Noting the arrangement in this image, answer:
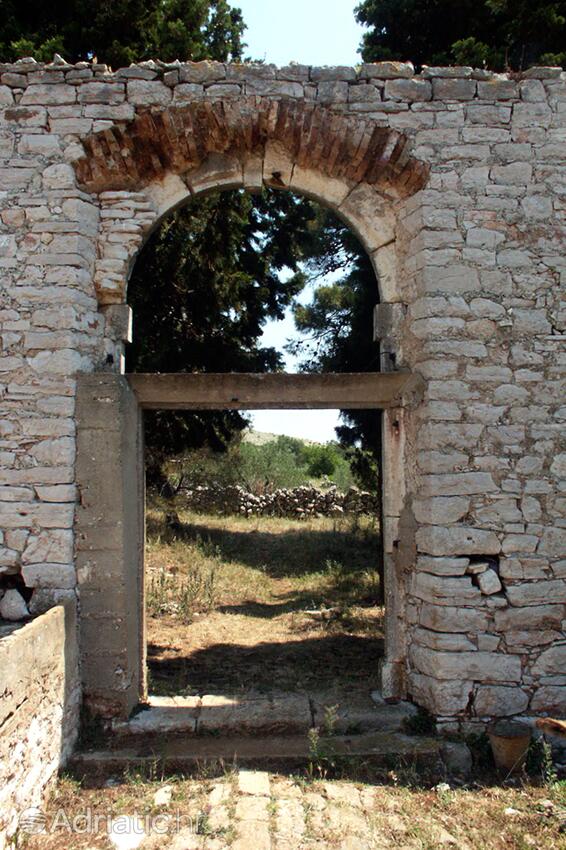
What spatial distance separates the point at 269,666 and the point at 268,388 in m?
2.72

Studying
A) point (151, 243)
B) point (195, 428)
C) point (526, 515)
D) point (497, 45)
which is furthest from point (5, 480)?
point (497, 45)

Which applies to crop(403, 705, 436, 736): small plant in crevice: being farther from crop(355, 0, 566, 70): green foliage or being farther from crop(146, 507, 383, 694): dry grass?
crop(355, 0, 566, 70): green foliage

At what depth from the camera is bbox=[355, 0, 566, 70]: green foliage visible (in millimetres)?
6238

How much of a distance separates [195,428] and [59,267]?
5534 mm

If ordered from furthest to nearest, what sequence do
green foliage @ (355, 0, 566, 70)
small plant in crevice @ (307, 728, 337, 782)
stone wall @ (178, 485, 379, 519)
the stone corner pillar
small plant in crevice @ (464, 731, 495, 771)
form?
stone wall @ (178, 485, 379, 519), green foliage @ (355, 0, 566, 70), the stone corner pillar, small plant in crevice @ (464, 731, 495, 771), small plant in crevice @ (307, 728, 337, 782)

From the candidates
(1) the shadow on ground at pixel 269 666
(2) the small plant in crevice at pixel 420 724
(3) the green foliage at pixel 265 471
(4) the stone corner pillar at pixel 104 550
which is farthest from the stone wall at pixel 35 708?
(3) the green foliage at pixel 265 471

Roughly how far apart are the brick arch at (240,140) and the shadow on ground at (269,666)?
3.84 m

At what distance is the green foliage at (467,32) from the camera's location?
6.24m

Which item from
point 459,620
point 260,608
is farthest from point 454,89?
point 260,608

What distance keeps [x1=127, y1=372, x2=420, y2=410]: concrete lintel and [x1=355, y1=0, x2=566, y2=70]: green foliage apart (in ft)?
11.5

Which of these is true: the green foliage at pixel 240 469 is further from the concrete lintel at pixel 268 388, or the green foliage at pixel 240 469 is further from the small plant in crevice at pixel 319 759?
the small plant in crevice at pixel 319 759

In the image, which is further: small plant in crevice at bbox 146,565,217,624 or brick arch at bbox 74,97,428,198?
small plant in crevice at bbox 146,565,217,624

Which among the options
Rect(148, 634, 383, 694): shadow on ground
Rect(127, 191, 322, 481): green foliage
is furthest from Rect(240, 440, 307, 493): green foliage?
Rect(148, 634, 383, 694): shadow on ground

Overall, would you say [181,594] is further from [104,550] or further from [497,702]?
[497,702]
